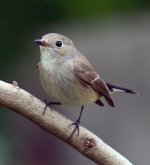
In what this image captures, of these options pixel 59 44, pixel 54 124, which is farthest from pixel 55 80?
pixel 54 124

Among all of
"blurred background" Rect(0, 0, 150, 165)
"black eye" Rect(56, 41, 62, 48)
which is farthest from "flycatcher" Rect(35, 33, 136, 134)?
"blurred background" Rect(0, 0, 150, 165)

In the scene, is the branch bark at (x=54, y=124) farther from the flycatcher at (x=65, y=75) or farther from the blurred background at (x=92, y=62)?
the blurred background at (x=92, y=62)

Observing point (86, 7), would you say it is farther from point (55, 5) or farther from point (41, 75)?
point (41, 75)

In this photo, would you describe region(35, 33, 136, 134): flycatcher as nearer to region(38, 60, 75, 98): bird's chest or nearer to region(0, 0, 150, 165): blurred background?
region(38, 60, 75, 98): bird's chest

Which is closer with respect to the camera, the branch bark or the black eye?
the branch bark

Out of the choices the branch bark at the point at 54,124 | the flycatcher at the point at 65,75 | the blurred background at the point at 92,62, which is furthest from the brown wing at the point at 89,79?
the blurred background at the point at 92,62

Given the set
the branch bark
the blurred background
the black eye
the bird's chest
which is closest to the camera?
the branch bark
